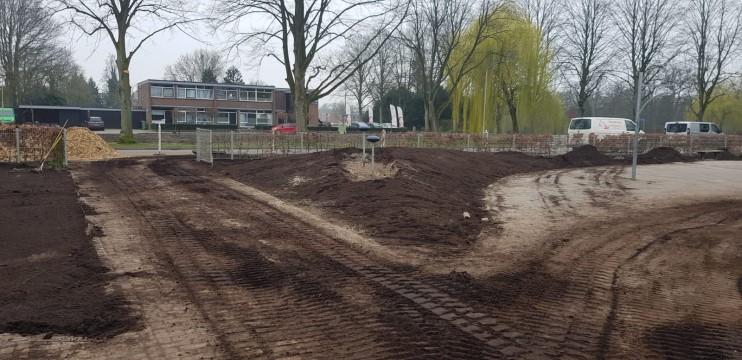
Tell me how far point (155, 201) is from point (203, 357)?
302 inches

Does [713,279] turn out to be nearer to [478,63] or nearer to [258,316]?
[258,316]

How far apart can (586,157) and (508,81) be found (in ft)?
63.0

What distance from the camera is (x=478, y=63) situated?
41125 millimetres

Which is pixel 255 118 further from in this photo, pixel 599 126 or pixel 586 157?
pixel 586 157

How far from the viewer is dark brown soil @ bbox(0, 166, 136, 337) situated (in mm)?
4305

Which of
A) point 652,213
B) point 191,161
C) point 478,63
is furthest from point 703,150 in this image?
point 191,161

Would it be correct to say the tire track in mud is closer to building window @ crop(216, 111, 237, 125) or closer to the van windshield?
the van windshield

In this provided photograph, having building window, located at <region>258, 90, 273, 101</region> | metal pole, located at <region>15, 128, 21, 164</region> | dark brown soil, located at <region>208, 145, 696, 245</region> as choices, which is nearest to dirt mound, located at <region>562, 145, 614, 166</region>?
dark brown soil, located at <region>208, 145, 696, 245</region>

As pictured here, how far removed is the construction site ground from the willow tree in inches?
1193

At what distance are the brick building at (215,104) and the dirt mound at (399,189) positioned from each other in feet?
149

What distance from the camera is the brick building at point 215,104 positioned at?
6172 cm

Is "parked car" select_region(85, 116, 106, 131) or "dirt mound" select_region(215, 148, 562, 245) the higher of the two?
"parked car" select_region(85, 116, 106, 131)

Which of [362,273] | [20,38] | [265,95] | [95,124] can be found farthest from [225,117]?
[362,273]

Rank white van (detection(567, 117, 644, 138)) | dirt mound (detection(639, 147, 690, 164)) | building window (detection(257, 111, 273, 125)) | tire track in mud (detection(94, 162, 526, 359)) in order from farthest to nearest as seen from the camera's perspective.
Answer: building window (detection(257, 111, 273, 125)) < white van (detection(567, 117, 644, 138)) < dirt mound (detection(639, 147, 690, 164)) < tire track in mud (detection(94, 162, 526, 359))
